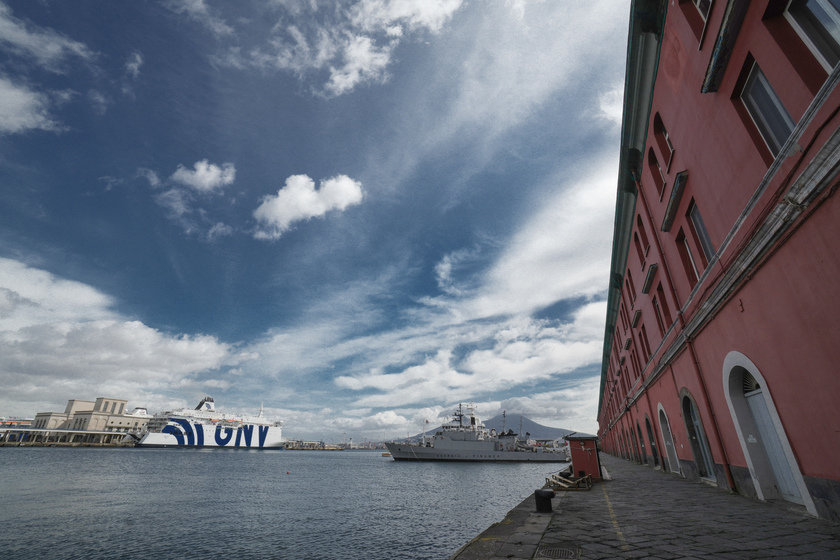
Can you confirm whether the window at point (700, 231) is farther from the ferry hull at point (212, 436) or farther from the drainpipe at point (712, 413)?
the ferry hull at point (212, 436)

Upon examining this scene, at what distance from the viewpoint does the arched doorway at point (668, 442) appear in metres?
15.6

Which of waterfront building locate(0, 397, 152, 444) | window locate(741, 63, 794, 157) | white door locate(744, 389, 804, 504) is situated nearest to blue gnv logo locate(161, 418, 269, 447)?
waterfront building locate(0, 397, 152, 444)

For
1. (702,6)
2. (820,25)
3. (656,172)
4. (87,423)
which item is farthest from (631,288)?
(87,423)

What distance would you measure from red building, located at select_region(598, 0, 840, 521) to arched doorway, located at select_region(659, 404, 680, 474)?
2251mm

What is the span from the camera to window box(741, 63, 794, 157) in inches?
226

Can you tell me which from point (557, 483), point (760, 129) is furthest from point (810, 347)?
point (557, 483)

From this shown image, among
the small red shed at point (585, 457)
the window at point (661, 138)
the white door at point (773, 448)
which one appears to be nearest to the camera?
the white door at point (773, 448)

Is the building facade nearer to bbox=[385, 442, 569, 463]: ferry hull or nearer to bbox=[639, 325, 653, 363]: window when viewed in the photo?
bbox=[385, 442, 569, 463]: ferry hull

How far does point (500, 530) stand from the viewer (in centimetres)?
721

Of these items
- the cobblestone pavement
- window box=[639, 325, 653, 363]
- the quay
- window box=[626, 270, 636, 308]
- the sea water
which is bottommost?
the sea water

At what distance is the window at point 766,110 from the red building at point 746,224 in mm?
27

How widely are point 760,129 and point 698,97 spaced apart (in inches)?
77.4

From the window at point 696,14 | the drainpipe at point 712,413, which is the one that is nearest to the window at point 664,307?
the drainpipe at point 712,413

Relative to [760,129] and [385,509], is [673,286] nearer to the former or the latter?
[760,129]
